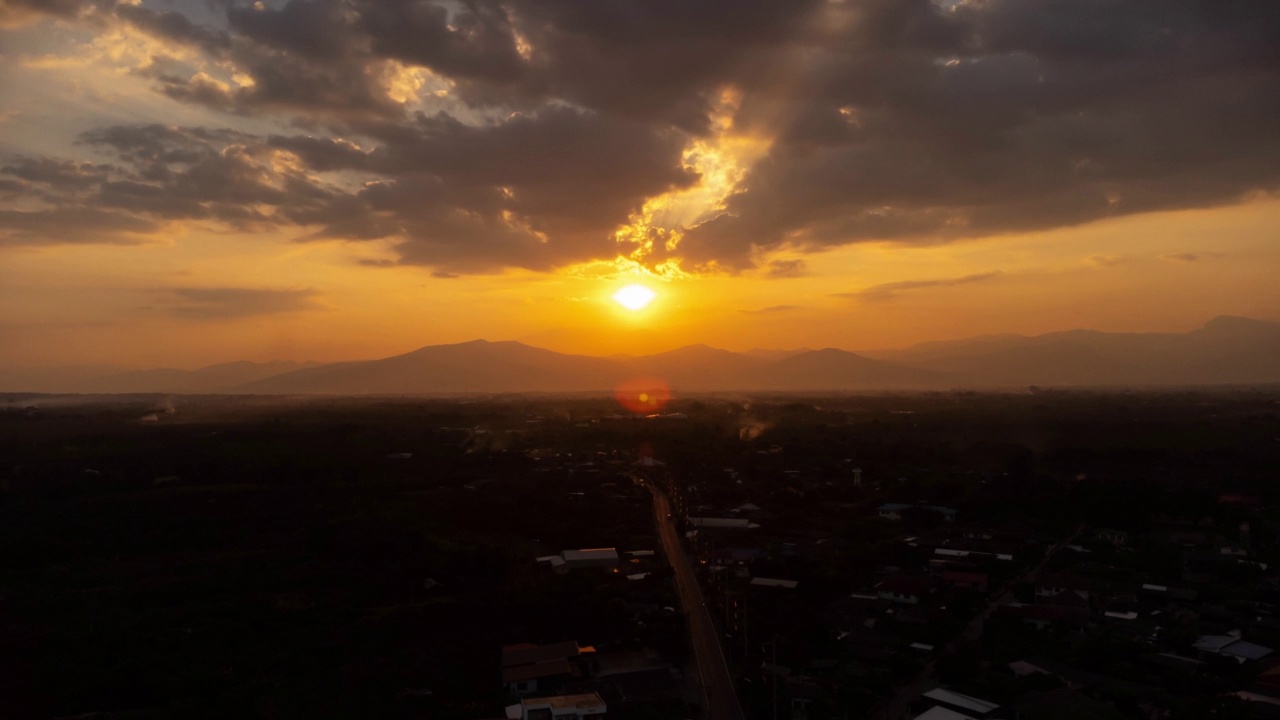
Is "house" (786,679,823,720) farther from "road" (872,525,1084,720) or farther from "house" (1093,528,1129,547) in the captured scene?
"house" (1093,528,1129,547)

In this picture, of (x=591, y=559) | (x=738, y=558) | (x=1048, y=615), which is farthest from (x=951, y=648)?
(x=591, y=559)

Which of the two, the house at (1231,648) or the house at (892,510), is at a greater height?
the house at (892,510)

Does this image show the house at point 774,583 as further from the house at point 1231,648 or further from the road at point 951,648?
the house at point 1231,648

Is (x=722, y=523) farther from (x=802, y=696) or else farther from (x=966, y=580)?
(x=802, y=696)

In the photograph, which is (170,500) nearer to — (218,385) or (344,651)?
(344,651)

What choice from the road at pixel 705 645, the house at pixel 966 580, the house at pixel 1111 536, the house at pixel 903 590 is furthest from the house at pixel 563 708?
the house at pixel 1111 536

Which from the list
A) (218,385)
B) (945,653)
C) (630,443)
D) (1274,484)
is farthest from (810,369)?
(945,653)
